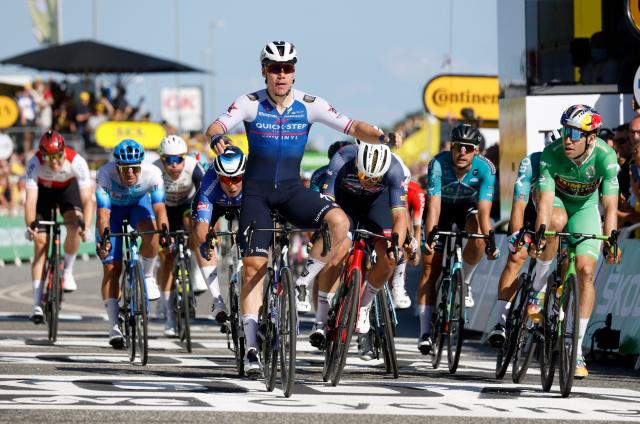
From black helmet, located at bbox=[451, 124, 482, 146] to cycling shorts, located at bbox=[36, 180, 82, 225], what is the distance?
15.4 ft

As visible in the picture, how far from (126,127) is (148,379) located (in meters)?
28.6

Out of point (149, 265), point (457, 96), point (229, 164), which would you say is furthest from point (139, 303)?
point (457, 96)

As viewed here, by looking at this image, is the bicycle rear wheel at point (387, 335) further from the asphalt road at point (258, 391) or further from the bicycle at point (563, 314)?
the bicycle at point (563, 314)

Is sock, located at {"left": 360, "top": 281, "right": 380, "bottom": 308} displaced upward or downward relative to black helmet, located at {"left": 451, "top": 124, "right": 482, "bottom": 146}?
downward

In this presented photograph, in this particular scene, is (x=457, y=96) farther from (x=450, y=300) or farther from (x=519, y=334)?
(x=519, y=334)

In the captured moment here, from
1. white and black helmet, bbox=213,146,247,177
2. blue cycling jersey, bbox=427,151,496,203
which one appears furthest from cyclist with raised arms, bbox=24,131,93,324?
blue cycling jersey, bbox=427,151,496,203

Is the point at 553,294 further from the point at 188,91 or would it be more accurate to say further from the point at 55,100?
the point at 188,91

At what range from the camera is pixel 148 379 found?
11.6m

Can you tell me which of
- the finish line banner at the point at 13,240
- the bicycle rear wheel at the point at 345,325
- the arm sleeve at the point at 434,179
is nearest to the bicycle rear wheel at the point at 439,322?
the arm sleeve at the point at 434,179

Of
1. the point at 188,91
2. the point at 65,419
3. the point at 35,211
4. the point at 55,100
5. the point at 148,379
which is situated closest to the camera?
the point at 65,419

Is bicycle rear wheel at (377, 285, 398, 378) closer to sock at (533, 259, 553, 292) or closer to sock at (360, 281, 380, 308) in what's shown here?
sock at (360, 281, 380, 308)

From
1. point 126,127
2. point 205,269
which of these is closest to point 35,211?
point 205,269

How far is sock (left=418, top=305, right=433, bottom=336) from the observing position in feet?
44.0

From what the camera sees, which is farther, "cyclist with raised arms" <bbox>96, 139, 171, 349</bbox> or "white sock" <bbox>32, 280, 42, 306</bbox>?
"white sock" <bbox>32, 280, 42, 306</bbox>
